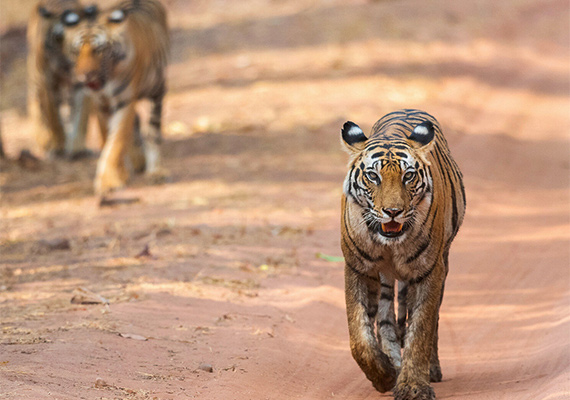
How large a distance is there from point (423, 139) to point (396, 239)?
74 cm

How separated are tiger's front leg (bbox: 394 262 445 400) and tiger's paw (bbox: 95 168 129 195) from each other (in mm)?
6737

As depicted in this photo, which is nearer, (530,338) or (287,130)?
(530,338)

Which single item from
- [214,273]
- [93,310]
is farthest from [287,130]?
[93,310]

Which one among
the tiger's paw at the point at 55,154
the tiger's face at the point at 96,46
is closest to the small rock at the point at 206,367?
the tiger's face at the point at 96,46

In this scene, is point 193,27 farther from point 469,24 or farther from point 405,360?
point 405,360

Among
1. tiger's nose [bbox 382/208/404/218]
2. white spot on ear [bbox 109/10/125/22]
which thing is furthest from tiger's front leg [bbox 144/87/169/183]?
tiger's nose [bbox 382/208/404/218]

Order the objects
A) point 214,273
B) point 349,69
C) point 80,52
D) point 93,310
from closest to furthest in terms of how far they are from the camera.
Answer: point 93,310
point 214,273
point 80,52
point 349,69

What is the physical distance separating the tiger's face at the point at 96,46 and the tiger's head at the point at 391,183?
6.47m

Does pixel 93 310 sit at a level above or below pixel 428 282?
below

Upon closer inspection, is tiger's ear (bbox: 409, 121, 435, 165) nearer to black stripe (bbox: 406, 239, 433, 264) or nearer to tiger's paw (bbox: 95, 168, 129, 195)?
black stripe (bbox: 406, 239, 433, 264)

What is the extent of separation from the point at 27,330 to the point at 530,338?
3.99 metres

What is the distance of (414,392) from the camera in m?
5.32

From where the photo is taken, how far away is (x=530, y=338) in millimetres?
6844

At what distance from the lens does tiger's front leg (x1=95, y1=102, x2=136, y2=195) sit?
11.3m
